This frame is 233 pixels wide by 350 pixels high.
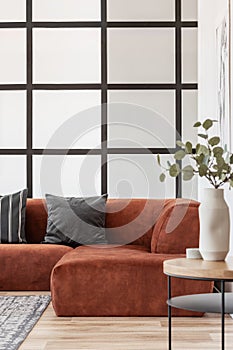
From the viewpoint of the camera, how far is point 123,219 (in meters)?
6.68

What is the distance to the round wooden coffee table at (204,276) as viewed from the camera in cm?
322

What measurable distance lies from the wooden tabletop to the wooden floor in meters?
0.83

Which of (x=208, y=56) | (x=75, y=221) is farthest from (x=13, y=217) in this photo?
(x=208, y=56)

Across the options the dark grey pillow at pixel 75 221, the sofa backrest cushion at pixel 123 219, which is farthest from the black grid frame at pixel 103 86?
the dark grey pillow at pixel 75 221

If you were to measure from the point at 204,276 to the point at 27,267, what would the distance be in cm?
309

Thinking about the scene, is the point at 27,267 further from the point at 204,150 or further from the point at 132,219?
the point at 204,150

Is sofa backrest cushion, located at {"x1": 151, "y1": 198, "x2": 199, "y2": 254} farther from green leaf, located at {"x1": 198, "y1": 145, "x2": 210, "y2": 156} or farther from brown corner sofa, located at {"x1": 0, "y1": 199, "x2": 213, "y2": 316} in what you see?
green leaf, located at {"x1": 198, "y1": 145, "x2": 210, "y2": 156}

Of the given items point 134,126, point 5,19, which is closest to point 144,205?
point 134,126

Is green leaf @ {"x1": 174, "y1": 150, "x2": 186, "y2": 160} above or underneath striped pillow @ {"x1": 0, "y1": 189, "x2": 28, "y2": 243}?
above

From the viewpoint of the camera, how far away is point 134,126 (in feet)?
23.5

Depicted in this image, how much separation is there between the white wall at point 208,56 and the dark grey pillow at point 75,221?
0.97 m

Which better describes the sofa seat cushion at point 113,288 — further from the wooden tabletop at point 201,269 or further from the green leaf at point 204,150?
the green leaf at point 204,150

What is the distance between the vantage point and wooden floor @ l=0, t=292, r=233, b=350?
13.9ft

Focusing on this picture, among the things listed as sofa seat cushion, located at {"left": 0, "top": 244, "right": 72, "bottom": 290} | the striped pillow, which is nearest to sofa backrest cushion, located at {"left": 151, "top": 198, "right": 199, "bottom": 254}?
sofa seat cushion, located at {"left": 0, "top": 244, "right": 72, "bottom": 290}
